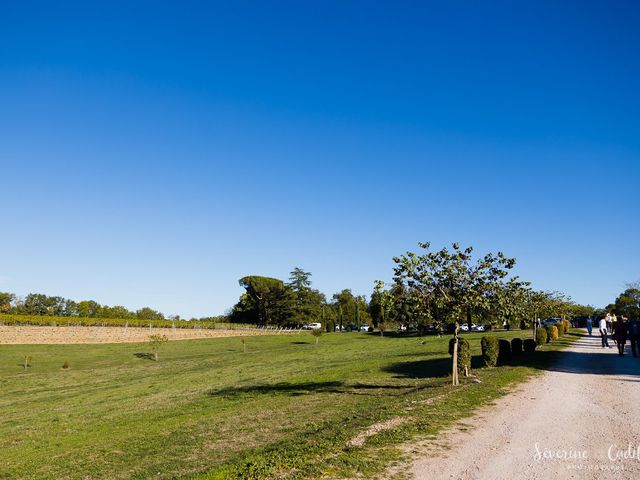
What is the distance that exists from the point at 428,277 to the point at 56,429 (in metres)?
15.0

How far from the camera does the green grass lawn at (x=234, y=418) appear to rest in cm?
922

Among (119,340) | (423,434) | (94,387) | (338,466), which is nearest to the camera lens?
(338,466)

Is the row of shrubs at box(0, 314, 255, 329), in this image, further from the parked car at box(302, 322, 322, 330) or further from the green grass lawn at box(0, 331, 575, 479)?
the green grass lawn at box(0, 331, 575, 479)

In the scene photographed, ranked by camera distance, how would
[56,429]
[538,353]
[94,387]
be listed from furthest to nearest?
[94,387]
[538,353]
[56,429]

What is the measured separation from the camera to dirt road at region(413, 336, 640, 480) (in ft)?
24.7

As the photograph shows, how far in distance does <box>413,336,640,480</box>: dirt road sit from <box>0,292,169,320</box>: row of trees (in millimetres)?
98125

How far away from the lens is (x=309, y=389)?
20391 mm

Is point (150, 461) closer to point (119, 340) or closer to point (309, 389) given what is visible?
point (309, 389)

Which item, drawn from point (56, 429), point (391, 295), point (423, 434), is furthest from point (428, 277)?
point (56, 429)

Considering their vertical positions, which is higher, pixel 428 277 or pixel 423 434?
pixel 428 277

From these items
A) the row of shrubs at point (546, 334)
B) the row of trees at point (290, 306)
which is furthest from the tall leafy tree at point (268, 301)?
the row of shrubs at point (546, 334)

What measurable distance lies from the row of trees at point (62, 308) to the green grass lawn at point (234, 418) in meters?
70.6

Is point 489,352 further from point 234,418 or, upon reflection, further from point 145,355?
point 145,355
